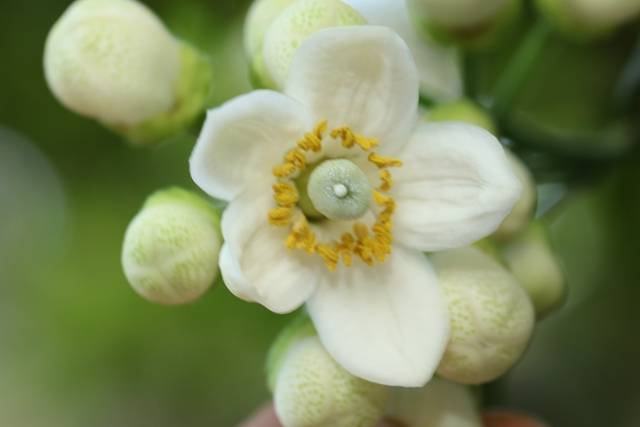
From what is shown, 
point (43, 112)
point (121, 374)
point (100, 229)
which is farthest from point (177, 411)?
point (43, 112)

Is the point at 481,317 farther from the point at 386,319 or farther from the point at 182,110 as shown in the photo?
the point at 182,110

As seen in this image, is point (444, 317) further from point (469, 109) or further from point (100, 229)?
point (100, 229)

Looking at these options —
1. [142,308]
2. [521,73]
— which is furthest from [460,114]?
[142,308]

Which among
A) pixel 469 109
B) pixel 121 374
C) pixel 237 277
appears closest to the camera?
pixel 237 277

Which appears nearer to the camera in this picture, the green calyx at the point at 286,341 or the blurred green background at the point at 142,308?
the green calyx at the point at 286,341

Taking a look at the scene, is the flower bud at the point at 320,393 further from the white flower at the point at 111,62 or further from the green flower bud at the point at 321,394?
the white flower at the point at 111,62

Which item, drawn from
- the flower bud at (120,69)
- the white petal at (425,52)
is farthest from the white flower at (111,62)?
the white petal at (425,52)

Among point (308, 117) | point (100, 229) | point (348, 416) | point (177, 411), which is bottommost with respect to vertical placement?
point (177, 411)

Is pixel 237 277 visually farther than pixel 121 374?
No
